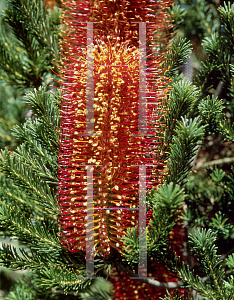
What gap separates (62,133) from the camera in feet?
1.34

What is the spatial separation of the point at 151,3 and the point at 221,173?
32 cm

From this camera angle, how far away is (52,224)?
467 millimetres

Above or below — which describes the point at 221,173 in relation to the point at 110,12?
below

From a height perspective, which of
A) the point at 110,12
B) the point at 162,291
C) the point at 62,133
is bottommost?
the point at 162,291

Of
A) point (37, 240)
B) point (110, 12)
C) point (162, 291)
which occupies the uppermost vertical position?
point (110, 12)

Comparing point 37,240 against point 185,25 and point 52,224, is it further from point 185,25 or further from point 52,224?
point 185,25

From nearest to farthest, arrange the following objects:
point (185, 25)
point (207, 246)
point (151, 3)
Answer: point (207, 246)
point (151, 3)
point (185, 25)

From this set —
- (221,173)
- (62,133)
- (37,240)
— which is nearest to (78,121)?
(62,133)

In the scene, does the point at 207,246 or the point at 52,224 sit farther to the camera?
the point at 52,224

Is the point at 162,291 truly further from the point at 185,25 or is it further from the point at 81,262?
the point at 185,25

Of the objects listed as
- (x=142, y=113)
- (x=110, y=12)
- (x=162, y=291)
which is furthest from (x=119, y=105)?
(x=162, y=291)

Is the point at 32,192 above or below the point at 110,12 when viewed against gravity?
below

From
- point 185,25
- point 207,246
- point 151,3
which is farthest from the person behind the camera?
point 185,25

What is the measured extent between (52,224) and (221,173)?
31cm
